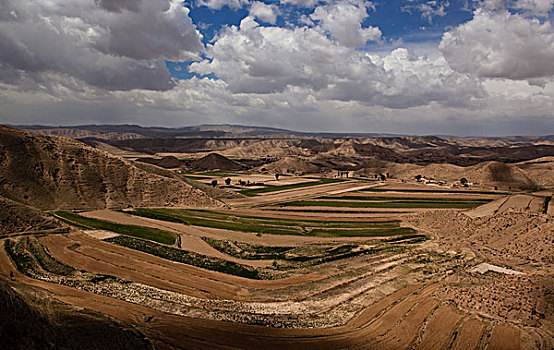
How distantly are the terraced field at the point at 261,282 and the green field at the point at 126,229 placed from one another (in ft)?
0.48

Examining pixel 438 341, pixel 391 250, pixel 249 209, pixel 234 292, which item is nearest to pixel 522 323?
pixel 438 341

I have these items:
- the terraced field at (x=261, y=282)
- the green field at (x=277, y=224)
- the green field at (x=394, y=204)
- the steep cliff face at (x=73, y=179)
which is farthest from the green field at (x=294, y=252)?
the green field at (x=394, y=204)

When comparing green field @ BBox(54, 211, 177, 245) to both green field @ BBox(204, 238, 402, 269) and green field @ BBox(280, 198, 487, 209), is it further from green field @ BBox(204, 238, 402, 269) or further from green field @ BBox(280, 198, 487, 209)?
green field @ BBox(280, 198, 487, 209)

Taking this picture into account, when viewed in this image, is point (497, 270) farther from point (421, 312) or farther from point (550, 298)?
point (421, 312)

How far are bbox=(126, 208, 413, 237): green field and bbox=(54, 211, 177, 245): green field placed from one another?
7.89 m

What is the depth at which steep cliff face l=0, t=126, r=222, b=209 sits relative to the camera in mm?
62906

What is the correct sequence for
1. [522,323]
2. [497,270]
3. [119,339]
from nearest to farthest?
[119,339], [522,323], [497,270]

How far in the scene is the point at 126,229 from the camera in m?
52.6

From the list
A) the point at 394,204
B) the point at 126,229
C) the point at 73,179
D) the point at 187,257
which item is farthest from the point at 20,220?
the point at 394,204

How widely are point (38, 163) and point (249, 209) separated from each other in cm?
4231

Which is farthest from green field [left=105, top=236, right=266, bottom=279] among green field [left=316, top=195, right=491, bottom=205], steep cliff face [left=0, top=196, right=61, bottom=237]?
green field [left=316, top=195, right=491, bottom=205]

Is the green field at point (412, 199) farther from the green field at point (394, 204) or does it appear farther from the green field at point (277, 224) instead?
the green field at point (277, 224)

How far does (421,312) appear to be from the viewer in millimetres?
29109

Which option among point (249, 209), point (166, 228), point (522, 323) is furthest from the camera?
point (249, 209)
